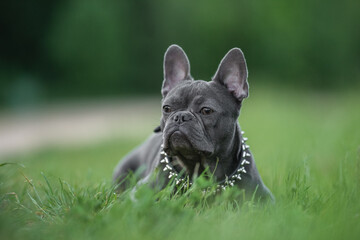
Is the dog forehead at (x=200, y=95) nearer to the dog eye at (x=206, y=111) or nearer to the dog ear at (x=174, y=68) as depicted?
the dog eye at (x=206, y=111)

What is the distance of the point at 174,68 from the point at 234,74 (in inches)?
26.3

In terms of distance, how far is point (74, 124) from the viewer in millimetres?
12445

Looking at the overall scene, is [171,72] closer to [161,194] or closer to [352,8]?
[161,194]

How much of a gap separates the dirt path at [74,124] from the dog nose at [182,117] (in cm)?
513

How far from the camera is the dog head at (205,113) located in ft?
12.0

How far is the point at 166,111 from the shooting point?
400 cm

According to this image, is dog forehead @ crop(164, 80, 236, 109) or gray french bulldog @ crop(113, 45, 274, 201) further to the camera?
dog forehead @ crop(164, 80, 236, 109)

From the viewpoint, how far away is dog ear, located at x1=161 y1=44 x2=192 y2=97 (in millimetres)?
4402

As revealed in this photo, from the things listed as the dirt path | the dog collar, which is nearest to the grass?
the dog collar

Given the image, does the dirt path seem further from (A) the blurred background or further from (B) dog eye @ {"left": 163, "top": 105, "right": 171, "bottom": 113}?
(B) dog eye @ {"left": 163, "top": 105, "right": 171, "bottom": 113}

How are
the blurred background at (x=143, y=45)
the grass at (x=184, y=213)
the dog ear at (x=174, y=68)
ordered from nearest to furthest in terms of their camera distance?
the grass at (x=184, y=213) → the dog ear at (x=174, y=68) → the blurred background at (x=143, y=45)

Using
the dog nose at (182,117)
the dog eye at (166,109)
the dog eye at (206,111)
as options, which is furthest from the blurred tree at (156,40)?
the dog nose at (182,117)

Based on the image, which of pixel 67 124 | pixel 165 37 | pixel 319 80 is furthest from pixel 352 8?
pixel 67 124

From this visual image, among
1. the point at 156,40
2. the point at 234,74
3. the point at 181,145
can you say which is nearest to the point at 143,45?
the point at 156,40
